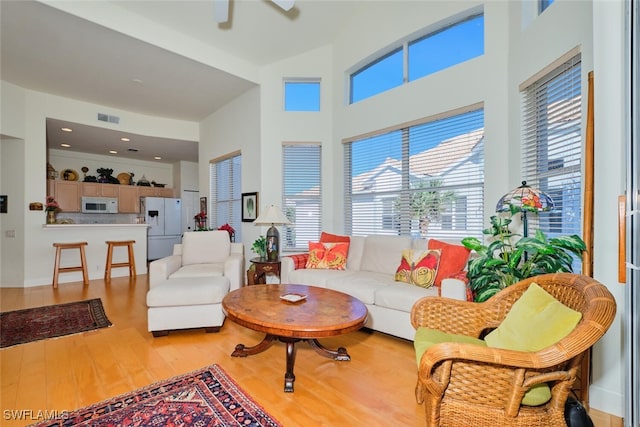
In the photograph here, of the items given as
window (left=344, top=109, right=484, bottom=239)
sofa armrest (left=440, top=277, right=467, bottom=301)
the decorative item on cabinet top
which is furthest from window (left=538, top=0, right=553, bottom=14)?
the decorative item on cabinet top

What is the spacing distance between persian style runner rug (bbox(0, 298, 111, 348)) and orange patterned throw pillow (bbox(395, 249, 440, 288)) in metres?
3.13

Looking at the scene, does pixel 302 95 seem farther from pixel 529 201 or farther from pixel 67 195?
pixel 67 195

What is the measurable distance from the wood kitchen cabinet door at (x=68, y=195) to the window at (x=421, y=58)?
619cm

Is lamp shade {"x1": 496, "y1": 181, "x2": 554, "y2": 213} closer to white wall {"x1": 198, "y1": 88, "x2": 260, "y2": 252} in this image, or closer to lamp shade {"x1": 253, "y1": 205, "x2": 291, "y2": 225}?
lamp shade {"x1": 253, "y1": 205, "x2": 291, "y2": 225}

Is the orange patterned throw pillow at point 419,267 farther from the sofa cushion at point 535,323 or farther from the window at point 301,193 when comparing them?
the window at point 301,193

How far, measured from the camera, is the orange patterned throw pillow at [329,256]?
3.57 m

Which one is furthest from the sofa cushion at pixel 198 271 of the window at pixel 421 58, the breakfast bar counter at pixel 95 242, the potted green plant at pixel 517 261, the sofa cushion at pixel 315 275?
the window at pixel 421 58

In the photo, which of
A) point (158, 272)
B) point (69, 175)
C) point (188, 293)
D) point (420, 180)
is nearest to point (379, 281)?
point (420, 180)

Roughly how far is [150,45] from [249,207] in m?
2.51

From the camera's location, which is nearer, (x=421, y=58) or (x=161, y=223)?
(x=421, y=58)

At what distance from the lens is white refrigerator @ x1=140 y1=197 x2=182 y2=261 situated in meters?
7.18

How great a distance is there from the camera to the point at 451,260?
2.72 metres

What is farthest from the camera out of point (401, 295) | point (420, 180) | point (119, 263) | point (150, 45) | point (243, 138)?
point (119, 263)

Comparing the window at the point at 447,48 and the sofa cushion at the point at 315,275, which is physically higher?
the window at the point at 447,48
